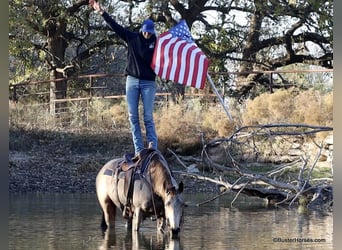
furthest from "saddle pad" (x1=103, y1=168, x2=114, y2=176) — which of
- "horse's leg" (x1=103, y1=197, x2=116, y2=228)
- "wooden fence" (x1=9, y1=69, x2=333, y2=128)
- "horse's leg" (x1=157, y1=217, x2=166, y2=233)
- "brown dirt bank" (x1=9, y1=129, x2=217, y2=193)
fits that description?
"wooden fence" (x1=9, y1=69, x2=333, y2=128)

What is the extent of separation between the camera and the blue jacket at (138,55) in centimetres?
910

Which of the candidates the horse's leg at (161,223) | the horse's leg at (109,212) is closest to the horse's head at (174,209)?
the horse's leg at (161,223)

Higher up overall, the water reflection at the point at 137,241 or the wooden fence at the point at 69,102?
the wooden fence at the point at 69,102

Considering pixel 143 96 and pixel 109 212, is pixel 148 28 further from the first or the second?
pixel 109 212

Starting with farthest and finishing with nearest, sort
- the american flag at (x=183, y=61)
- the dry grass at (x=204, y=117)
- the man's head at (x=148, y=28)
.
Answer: the dry grass at (x=204, y=117), the american flag at (x=183, y=61), the man's head at (x=148, y=28)

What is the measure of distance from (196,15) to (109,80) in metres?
9.72

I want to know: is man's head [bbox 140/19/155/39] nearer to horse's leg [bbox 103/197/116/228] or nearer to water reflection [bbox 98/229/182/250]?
horse's leg [bbox 103/197/116/228]

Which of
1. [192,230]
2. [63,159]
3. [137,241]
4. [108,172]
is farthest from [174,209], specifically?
[63,159]

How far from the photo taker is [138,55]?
916 cm

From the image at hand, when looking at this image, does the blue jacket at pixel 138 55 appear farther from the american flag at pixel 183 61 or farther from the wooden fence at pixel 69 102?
the wooden fence at pixel 69 102

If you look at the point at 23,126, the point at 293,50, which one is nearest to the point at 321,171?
the point at 23,126

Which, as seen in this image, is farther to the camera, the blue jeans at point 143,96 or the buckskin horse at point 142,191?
the blue jeans at point 143,96

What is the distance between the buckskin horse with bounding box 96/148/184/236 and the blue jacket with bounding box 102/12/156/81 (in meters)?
1.08

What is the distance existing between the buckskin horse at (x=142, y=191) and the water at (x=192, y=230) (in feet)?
0.68
